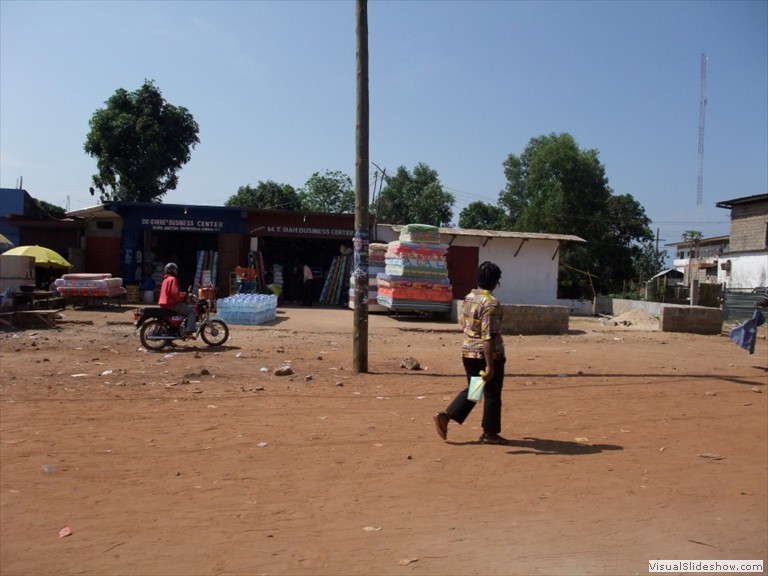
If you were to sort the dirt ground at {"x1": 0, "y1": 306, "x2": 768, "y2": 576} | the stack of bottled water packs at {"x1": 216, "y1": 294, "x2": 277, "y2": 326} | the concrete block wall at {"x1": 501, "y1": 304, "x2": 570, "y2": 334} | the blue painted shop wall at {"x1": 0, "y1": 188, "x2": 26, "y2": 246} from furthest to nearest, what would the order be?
the blue painted shop wall at {"x1": 0, "y1": 188, "x2": 26, "y2": 246}, the stack of bottled water packs at {"x1": 216, "y1": 294, "x2": 277, "y2": 326}, the concrete block wall at {"x1": 501, "y1": 304, "x2": 570, "y2": 334}, the dirt ground at {"x1": 0, "y1": 306, "x2": 768, "y2": 576}

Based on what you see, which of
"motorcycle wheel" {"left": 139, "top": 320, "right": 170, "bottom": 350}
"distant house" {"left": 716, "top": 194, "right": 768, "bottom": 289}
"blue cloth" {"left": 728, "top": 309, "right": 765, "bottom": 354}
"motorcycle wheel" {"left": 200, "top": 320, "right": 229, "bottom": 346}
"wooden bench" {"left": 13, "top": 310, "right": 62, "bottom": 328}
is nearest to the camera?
"blue cloth" {"left": 728, "top": 309, "right": 765, "bottom": 354}

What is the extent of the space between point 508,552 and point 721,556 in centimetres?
138

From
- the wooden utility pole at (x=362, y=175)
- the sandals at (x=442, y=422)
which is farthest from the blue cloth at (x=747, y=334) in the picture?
the sandals at (x=442, y=422)

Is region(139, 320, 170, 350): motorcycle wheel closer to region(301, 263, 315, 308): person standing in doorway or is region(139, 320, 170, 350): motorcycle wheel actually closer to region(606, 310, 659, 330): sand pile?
region(606, 310, 659, 330): sand pile

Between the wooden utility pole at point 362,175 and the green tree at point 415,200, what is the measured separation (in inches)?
1312

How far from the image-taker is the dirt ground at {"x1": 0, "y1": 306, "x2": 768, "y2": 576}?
3.92 metres

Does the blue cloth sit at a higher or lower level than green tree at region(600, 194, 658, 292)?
lower

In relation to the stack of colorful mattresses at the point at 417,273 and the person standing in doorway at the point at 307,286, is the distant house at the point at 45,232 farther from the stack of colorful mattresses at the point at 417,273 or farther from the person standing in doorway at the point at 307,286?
the stack of colorful mattresses at the point at 417,273

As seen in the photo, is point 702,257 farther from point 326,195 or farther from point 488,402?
point 488,402

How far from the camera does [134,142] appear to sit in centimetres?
3272

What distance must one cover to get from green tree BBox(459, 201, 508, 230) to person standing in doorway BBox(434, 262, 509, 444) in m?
40.4

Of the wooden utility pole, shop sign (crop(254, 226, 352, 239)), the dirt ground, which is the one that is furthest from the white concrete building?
the dirt ground

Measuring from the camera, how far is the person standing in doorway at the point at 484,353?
233 inches

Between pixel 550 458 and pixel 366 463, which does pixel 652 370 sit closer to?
pixel 550 458
